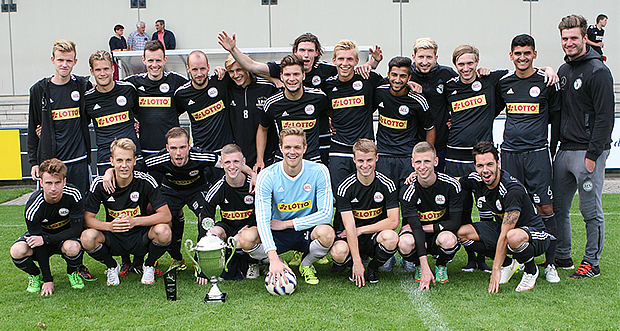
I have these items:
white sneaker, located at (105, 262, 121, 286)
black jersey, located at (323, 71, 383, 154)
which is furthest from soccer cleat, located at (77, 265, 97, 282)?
black jersey, located at (323, 71, 383, 154)

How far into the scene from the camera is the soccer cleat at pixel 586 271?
13.4 ft

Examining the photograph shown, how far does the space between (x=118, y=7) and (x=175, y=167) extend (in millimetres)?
10439

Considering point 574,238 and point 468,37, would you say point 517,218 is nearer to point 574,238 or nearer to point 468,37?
point 574,238

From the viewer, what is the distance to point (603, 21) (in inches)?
455

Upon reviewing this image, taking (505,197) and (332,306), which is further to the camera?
(505,197)

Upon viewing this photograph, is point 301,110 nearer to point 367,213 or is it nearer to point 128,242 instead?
point 367,213

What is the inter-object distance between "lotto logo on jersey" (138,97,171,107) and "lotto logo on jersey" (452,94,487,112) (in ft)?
8.20

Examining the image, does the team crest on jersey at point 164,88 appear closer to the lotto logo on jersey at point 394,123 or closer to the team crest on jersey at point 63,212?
the team crest on jersey at point 63,212

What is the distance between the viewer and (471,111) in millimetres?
4496

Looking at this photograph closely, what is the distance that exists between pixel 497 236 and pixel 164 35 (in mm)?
10438

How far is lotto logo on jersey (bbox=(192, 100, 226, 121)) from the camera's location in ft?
16.1

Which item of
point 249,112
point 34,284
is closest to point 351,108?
point 249,112

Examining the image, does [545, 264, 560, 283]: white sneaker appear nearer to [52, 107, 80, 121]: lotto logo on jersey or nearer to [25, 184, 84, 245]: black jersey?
[25, 184, 84, 245]: black jersey

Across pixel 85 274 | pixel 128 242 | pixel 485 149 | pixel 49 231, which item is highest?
pixel 485 149
